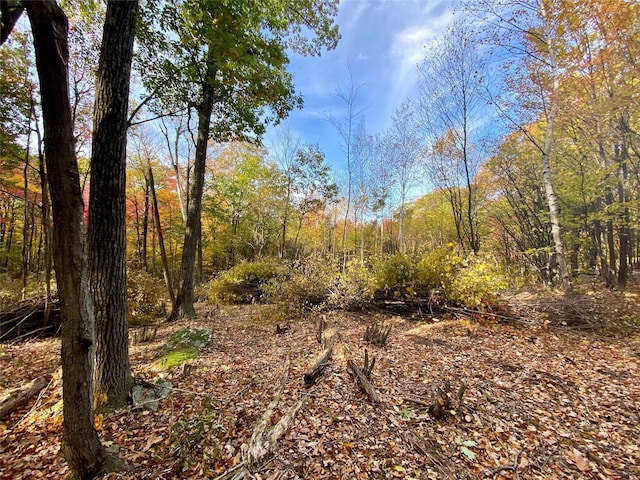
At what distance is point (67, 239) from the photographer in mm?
1369

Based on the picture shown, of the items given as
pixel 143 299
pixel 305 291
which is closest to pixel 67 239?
pixel 143 299

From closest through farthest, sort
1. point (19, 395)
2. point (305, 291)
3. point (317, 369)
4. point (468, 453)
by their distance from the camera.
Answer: point (468, 453) < point (19, 395) < point (317, 369) < point (305, 291)

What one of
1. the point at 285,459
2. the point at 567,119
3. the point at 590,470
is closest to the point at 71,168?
the point at 285,459

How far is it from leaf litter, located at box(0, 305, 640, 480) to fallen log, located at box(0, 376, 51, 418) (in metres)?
0.08

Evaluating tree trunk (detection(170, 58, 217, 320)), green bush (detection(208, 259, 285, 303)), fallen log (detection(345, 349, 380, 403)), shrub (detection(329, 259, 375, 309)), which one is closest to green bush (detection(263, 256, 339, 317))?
shrub (detection(329, 259, 375, 309))

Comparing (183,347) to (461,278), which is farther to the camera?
(461,278)

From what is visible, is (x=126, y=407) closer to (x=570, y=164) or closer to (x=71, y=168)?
(x=71, y=168)

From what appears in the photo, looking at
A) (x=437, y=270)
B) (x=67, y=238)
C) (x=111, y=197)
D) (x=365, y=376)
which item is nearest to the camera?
(x=67, y=238)

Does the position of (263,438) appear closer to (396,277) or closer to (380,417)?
(380,417)

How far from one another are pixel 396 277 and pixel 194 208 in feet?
15.3

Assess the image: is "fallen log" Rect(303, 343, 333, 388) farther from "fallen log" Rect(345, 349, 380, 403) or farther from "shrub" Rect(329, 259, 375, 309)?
"shrub" Rect(329, 259, 375, 309)

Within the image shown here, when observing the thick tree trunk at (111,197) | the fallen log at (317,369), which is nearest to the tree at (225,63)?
the thick tree trunk at (111,197)

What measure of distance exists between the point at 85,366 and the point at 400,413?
95.7 inches

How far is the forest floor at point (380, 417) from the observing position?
1.78 metres
